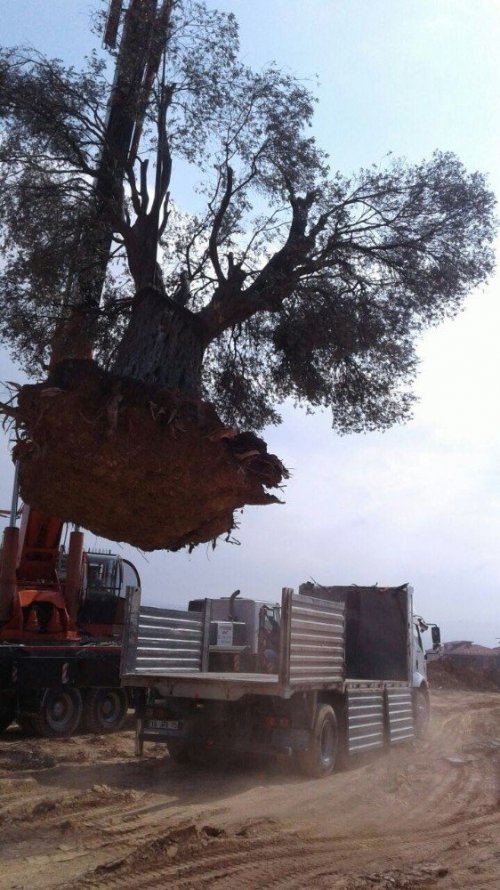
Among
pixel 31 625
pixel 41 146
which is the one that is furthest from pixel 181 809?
pixel 41 146

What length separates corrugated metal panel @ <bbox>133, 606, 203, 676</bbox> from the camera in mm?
12188

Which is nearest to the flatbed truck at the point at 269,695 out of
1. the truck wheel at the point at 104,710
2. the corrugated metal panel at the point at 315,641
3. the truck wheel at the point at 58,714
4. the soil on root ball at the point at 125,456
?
the corrugated metal panel at the point at 315,641

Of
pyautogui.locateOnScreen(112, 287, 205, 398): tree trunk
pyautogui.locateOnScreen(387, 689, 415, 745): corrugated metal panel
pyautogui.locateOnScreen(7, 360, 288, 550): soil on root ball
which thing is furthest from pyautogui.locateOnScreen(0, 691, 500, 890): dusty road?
pyautogui.locateOnScreen(112, 287, 205, 398): tree trunk

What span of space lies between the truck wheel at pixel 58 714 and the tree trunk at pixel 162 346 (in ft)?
28.2

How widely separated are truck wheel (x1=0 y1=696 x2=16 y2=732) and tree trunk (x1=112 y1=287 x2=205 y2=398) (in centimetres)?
838

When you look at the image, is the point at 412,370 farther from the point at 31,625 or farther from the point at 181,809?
the point at 31,625

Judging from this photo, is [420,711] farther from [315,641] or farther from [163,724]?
[163,724]

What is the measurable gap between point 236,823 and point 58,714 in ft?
23.9

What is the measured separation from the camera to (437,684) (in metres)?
34.6

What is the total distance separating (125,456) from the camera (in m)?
7.05

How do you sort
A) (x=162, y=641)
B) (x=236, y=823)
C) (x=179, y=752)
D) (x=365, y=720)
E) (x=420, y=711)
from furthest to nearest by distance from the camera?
(x=420, y=711), (x=365, y=720), (x=162, y=641), (x=179, y=752), (x=236, y=823)

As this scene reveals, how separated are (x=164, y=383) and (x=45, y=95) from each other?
4.50 m

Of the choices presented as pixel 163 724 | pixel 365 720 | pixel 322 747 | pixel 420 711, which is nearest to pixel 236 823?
pixel 163 724

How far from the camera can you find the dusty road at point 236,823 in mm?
6871
